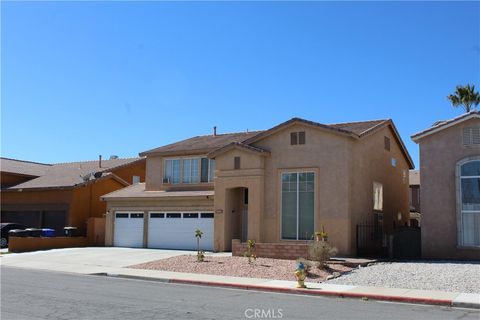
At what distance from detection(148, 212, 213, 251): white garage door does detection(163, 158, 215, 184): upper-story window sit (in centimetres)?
226

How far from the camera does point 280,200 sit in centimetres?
2419

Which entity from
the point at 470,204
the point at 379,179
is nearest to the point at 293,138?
the point at 379,179

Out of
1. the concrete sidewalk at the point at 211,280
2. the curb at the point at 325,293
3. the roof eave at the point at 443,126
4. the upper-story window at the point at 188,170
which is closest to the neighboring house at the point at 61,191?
the upper-story window at the point at 188,170

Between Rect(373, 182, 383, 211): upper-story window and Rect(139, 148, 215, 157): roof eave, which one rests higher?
Rect(139, 148, 215, 157): roof eave

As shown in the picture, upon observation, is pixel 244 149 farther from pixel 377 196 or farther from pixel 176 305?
pixel 176 305

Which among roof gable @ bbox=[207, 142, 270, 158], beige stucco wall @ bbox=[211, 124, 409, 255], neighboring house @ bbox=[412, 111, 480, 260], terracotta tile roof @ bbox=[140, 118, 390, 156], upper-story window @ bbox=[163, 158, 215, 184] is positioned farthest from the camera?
upper-story window @ bbox=[163, 158, 215, 184]

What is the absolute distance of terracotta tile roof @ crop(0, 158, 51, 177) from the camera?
39.8 meters

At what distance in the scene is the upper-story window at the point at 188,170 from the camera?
97.9 feet

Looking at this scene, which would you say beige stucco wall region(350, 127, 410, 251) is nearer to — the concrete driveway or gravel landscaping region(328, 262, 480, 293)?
gravel landscaping region(328, 262, 480, 293)

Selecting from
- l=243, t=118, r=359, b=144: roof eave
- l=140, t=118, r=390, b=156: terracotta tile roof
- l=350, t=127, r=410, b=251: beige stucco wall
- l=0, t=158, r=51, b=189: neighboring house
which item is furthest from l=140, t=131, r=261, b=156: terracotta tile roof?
l=0, t=158, r=51, b=189: neighboring house

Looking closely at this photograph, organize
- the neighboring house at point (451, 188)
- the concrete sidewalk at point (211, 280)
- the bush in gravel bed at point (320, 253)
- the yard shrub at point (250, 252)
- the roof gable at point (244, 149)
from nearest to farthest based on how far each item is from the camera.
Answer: the concrete sidewalk at point (211, 280)
the bush in gravel bed at point (320, 253)
the neighboring house at point (451, 188)
the yard shrub at point (250, 252)
the roof gable at point (244, 149)

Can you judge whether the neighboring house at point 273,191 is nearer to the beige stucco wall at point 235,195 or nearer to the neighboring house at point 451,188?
the beige stucco wall at point 235,195

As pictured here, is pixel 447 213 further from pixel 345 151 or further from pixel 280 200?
pixel 280 200

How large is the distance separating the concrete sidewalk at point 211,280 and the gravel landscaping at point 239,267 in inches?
28.3
